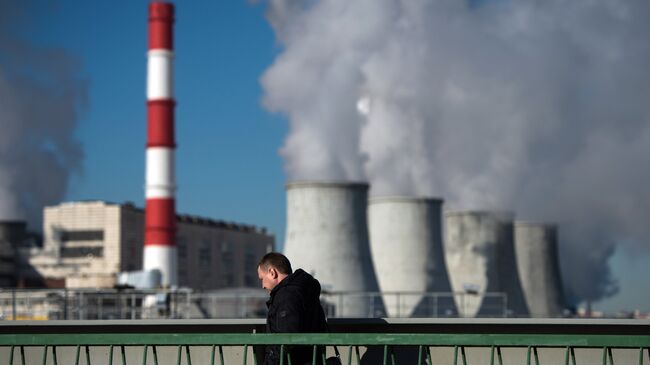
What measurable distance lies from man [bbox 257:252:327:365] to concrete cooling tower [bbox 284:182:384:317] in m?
22.3

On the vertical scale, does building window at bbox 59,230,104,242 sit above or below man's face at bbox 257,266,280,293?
above

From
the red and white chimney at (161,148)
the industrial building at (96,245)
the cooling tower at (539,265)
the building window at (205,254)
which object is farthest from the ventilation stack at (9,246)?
the cooling tower at (539,265)

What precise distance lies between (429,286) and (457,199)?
289 inches

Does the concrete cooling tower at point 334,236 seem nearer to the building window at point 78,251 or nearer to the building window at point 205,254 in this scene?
the building window at point 78,251

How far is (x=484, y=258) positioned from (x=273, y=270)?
3270 cm

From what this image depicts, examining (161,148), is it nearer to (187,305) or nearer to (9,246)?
(187,305)

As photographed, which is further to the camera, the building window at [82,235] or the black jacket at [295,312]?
the building window at [82,235]

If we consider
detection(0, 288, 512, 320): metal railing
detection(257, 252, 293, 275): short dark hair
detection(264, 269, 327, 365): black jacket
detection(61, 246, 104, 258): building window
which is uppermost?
detection(61, 246, 104, 258): building window

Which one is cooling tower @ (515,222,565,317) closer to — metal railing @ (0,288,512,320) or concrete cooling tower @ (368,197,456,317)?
metal railing @ (0,288,512,320)

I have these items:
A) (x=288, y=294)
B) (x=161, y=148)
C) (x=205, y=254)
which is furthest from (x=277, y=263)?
(x=205, y=254)

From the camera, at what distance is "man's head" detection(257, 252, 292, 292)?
14.3ft

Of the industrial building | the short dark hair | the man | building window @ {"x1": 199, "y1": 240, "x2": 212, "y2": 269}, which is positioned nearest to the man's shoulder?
the man

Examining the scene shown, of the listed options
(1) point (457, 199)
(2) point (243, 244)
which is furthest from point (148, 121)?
(2) point (243, 244)

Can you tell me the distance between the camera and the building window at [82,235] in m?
48.3
